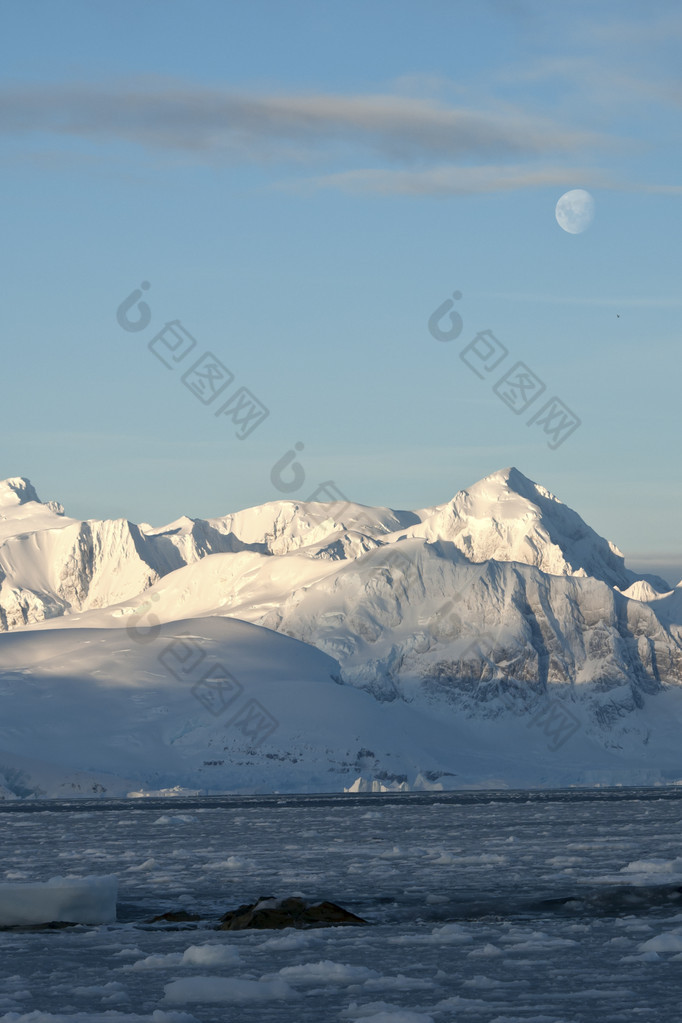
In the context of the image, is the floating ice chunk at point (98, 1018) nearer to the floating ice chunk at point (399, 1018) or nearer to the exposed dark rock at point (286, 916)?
the floating ice chunk at point (399, 1018)

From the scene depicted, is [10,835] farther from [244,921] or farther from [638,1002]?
[638,1002]

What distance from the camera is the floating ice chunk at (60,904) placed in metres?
36.5

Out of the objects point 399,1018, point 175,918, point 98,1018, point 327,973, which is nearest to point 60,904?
point 175,918

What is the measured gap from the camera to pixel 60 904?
36.9 meters

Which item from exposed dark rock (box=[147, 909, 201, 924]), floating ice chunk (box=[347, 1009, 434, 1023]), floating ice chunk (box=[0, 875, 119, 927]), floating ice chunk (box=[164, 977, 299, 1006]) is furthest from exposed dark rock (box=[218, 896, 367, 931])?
floating ice chunk (box=[347, 1009, 434, 1023])

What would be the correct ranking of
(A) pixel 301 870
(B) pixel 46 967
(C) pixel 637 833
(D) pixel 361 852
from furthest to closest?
(C) pixel 637 833 → (D) pixel 361 852 → (A) pixel 301 870 → (B) pixel 46 967

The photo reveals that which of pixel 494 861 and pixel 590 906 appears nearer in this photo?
pixel 590 906

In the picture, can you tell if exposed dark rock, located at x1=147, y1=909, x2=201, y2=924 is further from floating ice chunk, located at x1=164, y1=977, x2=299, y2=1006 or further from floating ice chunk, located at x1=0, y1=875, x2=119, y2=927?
floating ice chunk, located at x1=164, y1=977, x2=299, y2=1006

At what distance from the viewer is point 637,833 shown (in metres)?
77.7

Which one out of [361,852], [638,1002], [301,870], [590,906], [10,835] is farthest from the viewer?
[10,835]

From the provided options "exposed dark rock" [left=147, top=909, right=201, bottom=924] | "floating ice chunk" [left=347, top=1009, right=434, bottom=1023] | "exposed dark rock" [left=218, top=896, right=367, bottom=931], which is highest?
"floating ice chunk" [left=347, top=1009, right=434, bottom=1023]

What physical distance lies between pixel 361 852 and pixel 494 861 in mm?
9348

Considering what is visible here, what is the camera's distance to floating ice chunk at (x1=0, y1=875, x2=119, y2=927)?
36.5 metres

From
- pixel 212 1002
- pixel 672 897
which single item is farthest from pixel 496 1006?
pixel 672 897
